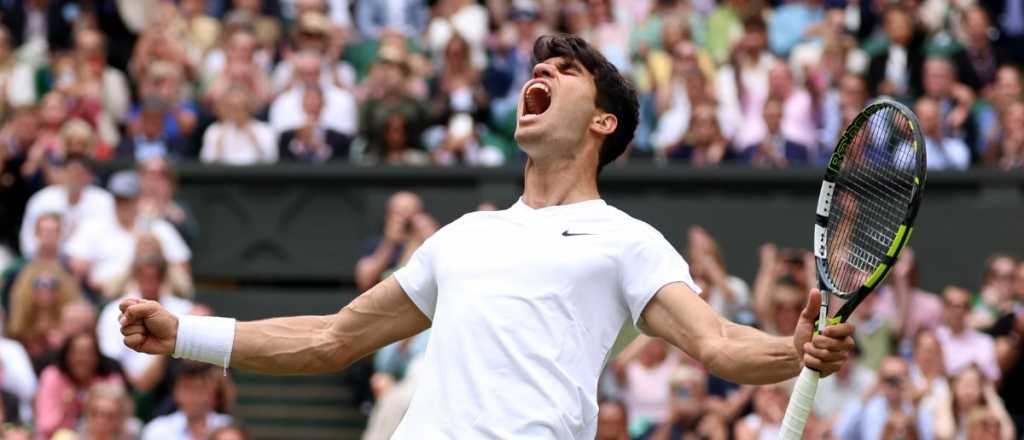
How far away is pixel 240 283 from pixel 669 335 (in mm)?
9224

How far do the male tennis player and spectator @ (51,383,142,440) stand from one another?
4874 millimetres

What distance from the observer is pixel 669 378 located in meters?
11.1

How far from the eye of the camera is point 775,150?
13438 mm

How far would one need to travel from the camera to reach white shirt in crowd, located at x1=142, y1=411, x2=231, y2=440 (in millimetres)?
10422

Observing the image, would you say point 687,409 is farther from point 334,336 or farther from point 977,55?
point 334,336

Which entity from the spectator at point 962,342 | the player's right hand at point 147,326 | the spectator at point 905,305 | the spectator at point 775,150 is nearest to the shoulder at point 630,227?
the player's right hand at point 147,326

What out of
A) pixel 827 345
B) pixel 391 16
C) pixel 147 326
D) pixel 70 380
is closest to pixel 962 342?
pixel 70 380

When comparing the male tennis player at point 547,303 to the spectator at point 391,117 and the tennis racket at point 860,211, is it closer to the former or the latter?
the tennis racket at point 860,211

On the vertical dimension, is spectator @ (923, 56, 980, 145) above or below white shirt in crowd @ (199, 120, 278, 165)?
above

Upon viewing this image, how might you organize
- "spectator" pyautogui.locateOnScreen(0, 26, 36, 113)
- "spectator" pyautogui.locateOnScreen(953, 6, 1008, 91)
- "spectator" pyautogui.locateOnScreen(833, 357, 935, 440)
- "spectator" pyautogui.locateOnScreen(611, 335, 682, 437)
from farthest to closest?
"spectator" pyautogui.locateOnScreen(0, 26, 36, 113) < "spectator" pyautogui.locateOnScreen(953, 6, 1008, 91) < "spectator" pyautogui.locateOnScreen(611, 335, 682, 437) < "spectator" pyautogui.locateOnScreen(833, 357, 935, 440)

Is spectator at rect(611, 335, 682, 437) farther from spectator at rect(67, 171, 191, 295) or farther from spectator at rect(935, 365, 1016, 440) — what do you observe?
spectator at rect(67, 171, 191, 295)

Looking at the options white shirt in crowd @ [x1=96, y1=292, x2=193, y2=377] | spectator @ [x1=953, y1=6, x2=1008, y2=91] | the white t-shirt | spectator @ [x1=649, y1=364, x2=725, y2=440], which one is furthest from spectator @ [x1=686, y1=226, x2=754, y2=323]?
the white t-shirt

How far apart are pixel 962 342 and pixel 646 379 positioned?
1.82m

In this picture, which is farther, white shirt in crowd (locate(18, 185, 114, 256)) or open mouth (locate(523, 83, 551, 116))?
white shirt in crowd (locate(18, 185, 114, 256))
